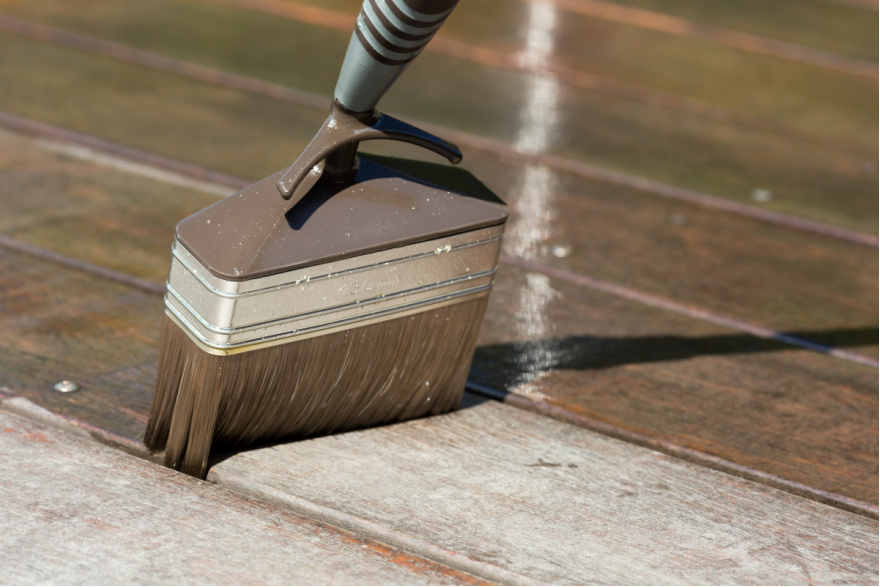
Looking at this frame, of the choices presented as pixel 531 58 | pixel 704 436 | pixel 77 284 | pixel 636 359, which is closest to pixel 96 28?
pixel 531 58

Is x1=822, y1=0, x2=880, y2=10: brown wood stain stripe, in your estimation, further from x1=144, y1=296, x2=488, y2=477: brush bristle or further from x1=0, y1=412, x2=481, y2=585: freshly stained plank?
x1=0, y1=412, x2=481, y2=585: freshly stained plank

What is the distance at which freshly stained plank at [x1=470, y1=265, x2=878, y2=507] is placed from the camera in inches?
60.4

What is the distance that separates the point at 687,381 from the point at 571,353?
7.5 inches

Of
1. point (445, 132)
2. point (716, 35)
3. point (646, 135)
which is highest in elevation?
point (716, 35)

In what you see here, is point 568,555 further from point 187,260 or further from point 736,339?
point 736,339

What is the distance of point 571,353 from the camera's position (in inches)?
69.8

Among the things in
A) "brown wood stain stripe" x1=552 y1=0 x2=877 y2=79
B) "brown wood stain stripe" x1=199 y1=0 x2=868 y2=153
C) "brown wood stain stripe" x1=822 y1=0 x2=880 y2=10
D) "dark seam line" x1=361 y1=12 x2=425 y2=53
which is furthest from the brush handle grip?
"brown wood stain stripe" x1=822 y1=0 x2=880 y2=10

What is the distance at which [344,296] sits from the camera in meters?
1.31

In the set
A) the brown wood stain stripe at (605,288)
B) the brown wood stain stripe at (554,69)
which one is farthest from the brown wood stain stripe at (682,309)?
the brown wood stain stripe at (554,69)

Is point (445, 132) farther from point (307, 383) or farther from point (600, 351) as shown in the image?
point (307, 383)

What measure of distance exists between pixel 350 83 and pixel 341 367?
35 cm

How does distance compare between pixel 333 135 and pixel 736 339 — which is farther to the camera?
pixel 736 339

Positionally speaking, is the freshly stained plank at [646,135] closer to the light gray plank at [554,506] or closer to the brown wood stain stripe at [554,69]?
the brown wood stain stripe at [554,69]

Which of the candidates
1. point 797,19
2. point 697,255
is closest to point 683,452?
point 697,255
